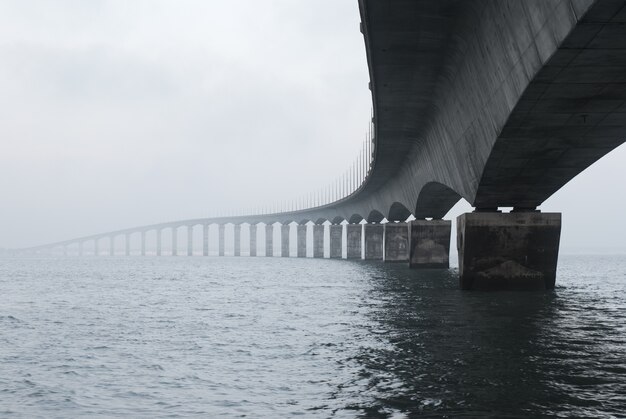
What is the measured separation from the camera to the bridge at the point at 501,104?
15617 millimetres

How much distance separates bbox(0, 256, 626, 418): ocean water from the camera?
35.5 feet

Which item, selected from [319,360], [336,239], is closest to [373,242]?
[336,239]

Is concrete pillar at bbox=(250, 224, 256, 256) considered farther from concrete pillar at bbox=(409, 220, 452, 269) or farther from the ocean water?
the ocean water

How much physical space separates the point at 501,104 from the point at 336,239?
94.3 metres

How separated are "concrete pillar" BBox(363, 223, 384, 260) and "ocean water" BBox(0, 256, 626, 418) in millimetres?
59719

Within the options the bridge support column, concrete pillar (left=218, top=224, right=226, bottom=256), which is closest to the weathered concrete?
concrete pillar (left=218, top=224, right=226, bottom=256)

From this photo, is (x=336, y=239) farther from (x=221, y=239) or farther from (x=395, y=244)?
(x=221, y=239)

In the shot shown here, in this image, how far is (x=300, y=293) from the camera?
35.1 metres

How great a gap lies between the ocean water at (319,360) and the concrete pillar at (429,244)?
29013mm

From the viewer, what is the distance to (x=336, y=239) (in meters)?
115

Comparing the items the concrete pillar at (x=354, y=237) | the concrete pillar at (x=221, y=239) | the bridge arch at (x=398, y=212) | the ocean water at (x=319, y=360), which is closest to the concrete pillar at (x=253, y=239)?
the concrete pillar at (x=221, y=239)

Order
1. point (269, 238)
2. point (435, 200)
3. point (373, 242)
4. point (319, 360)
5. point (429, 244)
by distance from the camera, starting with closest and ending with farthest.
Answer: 1. point (319, 360)
2. point (435, 200)
3. point (429, 244)
4. point (373, 242)
5. point (269, 238)

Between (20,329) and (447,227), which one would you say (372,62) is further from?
(447,227)

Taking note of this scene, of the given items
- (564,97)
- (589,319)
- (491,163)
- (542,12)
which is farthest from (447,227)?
(542,12)
